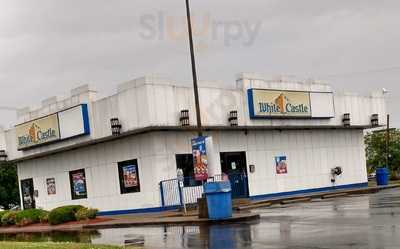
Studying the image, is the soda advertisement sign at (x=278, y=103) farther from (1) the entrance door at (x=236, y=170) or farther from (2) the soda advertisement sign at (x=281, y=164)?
(2) the soda advertisement sign at (x=281, y=164)

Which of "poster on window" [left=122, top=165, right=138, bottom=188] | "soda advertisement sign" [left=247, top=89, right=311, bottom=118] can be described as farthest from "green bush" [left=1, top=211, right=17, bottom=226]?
"soda advertisement sign" [left=247, top=89, right=311, bottom=118]

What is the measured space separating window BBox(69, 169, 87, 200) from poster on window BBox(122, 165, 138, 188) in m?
3.61

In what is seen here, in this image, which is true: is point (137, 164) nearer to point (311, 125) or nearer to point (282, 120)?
point (282, 120)

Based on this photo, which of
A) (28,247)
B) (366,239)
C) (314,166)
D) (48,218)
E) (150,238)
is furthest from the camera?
(314,166)

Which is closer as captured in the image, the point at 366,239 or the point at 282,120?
the point at 366,239

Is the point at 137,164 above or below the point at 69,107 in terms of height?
below

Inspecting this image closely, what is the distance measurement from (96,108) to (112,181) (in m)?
3.87

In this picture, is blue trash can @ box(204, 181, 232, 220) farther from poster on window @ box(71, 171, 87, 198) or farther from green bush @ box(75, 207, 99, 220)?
poster on window @ box(71, 171, 87, 198)

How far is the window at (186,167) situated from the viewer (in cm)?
2853

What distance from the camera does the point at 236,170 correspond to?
31.4 metres

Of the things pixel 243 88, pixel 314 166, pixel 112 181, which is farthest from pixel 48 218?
pixel 314 166

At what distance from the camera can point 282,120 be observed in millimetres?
31984

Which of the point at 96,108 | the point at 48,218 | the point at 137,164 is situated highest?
the point at 96,108

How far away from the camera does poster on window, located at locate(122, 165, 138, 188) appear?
2875cm
